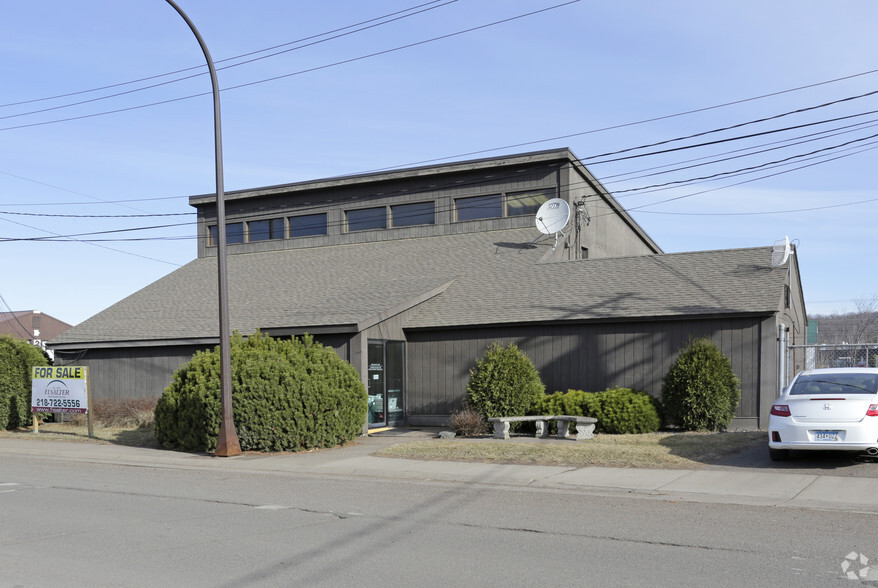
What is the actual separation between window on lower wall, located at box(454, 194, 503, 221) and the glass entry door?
26.4 ft

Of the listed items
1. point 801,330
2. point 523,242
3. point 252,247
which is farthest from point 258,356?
point 801,330

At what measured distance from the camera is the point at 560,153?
26.7 m

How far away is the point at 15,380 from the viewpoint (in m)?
22.8

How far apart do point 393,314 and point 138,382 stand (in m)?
8.91

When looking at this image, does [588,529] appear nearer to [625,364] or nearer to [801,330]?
[625,364]

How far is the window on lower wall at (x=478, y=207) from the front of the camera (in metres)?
28.6

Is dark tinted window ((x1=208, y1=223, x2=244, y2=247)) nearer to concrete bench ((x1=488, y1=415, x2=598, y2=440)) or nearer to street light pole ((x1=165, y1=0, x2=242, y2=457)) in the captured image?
street light pole ((x1=165, y1=0, x2=242, y2=457))

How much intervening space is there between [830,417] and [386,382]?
11980 mm

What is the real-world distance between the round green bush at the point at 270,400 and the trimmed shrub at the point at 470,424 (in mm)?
2264

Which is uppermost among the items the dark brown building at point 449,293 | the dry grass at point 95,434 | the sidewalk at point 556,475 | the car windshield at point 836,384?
the dark brown building at point 449,293

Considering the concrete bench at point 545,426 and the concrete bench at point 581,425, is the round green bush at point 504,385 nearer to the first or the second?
the concrete bench at point 545,426

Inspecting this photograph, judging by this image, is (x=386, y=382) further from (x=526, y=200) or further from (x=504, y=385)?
(x=526, y=200)

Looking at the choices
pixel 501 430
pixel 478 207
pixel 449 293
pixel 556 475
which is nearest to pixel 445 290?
pixel 449 293

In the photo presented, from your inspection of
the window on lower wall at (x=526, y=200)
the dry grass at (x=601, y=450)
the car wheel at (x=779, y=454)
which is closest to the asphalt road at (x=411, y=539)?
the dry grass at (x=601, y=450)
